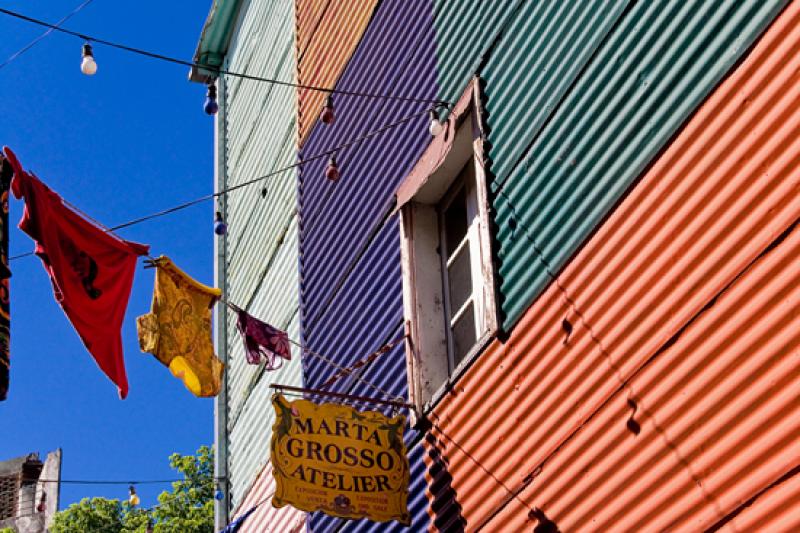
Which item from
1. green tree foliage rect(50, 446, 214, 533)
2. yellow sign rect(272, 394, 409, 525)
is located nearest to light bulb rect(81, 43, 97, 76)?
yellow sign rect(272, 394, 409, 525)

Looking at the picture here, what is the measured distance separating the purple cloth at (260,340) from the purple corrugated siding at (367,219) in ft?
2.34

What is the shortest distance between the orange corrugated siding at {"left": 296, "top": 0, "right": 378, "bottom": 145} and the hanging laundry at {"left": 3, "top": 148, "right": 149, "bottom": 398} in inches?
159

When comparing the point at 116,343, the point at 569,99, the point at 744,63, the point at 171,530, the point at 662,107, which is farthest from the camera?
the point at 171,530

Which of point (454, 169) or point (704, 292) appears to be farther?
point (454, 169)

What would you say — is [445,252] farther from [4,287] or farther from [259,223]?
[259,223]

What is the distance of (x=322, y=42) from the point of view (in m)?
12.8

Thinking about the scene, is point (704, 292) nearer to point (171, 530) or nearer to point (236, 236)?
point (236, 236)

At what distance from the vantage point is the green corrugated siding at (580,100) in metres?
6.45

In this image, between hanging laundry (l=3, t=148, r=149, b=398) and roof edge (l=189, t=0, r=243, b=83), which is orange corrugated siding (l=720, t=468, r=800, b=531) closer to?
hanging laundry (l=3, t=148, r=149, b=398)

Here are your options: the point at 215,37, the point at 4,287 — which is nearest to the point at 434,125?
the point at 4,287

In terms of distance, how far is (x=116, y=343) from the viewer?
8.28 m

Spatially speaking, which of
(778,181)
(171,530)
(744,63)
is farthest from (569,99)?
(171,530)

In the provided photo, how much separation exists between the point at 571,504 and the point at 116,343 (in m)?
3.28

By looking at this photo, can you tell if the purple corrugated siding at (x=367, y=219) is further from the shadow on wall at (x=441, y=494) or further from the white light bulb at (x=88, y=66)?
the white light bulb at (x=88, y=66)
